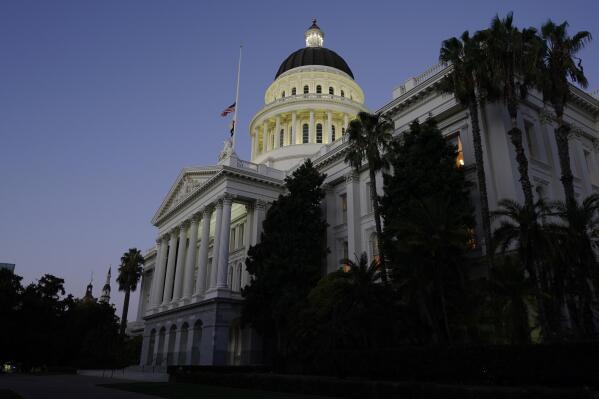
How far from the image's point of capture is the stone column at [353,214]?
123ft

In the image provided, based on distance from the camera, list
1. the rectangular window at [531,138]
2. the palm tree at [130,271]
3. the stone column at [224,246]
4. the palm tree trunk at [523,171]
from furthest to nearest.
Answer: the palm tree at [130,271] → the stone column at [224,246] → the rectangular window at [531,138] → the palm tree trunk at [523,171]

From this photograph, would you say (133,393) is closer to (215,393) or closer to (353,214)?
(215,393)

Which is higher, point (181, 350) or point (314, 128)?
point (314, 128)

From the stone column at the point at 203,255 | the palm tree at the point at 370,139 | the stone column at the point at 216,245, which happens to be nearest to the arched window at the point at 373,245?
the palm tree at the point at 370,139

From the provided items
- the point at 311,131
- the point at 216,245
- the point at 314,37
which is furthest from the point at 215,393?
the point at 314,37

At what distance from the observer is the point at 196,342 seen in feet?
141

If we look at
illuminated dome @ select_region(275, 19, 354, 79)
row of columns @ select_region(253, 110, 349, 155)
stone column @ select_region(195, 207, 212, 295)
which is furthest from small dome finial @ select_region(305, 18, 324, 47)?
stone column @ select_region(195, 207, 212, 295)

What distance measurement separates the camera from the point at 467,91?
25.9m

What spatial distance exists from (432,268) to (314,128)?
39273 mm

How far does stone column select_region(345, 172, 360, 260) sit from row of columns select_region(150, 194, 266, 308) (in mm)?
10214

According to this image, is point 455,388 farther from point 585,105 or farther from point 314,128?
point 314,128

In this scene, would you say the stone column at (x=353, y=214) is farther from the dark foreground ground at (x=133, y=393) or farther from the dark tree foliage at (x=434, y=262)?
the dark foreground ground at (x=133, y=393)

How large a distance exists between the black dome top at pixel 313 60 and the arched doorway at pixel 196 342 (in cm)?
3877

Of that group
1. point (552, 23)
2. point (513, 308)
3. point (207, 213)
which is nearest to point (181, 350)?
point (207, 213)
